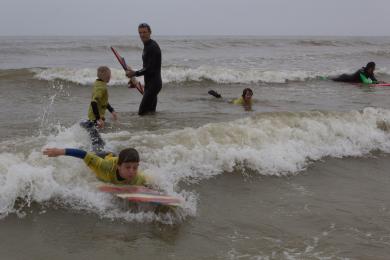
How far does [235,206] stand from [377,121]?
5345 millimetres

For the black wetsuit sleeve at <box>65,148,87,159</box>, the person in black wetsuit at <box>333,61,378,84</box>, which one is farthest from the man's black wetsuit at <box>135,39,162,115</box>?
the person in black wetsuit at <box>333,61,378,84</box>

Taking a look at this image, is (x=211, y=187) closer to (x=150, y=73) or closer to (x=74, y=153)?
(x=74, y=153)

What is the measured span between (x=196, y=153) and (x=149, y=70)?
292cm

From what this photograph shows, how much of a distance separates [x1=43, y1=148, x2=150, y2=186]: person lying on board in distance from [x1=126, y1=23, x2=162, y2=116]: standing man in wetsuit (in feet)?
11.3

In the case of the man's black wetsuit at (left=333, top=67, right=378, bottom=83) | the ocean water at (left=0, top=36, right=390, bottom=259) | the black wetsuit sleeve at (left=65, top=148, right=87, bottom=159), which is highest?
the man's black wetsuit at (left=333, top=67, right=378, bottom=83)

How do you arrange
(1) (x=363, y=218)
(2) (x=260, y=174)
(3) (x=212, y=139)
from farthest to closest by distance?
(3) (x=212, y=139)
(2) (x=260, y=174)
(1) (x=363, y=218)

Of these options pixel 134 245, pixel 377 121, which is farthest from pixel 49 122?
pixel 377 121

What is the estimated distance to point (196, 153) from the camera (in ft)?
20.8

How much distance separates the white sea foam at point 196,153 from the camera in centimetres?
485

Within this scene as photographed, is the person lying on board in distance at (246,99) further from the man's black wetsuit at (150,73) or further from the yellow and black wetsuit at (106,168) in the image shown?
the yellow and black wetsuit at (106,168)

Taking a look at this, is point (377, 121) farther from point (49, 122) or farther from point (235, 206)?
point (49, 122)

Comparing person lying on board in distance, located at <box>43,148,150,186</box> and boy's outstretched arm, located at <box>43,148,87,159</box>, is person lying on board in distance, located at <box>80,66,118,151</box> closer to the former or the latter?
person lying on board in distance, located at <box>43,148,150,186</box>

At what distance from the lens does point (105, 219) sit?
4.56 meters

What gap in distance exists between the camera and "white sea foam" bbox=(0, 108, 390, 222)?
485 cm
